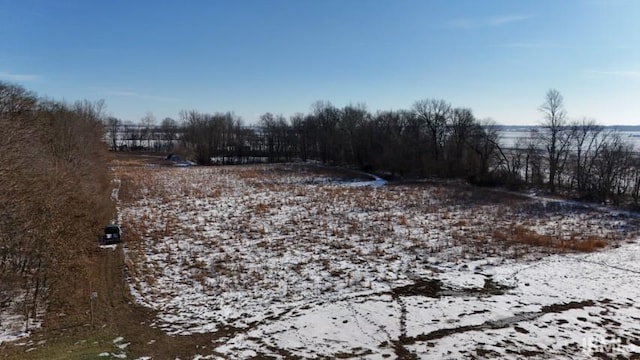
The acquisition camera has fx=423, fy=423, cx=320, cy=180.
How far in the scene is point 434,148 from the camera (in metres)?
57.9

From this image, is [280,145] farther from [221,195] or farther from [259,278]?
[259,278]

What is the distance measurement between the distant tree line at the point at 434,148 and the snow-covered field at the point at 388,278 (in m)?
10.9

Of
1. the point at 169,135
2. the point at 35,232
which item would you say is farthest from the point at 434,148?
the point at 169,135

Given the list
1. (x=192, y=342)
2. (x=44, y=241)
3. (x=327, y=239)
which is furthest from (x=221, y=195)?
(x=192, y=342)

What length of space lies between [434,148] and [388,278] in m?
44.0

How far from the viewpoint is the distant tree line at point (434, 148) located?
40.6 meters

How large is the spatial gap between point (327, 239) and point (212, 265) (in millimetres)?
6854

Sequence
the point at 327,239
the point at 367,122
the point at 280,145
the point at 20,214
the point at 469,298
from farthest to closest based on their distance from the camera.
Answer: the point at 280,145, the point at 367,122, the point at 327,239, the point at 469,298, the point at 20,214

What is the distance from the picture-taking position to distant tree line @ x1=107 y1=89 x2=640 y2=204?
40.6 m

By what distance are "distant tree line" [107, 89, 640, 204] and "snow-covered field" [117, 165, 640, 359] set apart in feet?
35.6

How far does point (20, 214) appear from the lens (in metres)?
12.9

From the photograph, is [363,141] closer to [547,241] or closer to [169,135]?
[547,241]

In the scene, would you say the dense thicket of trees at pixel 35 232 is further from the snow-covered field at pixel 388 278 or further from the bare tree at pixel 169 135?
the bare tree at pixel 169 135

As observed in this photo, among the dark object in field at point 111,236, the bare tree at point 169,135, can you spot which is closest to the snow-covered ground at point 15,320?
the dark object in field at point 111,236
